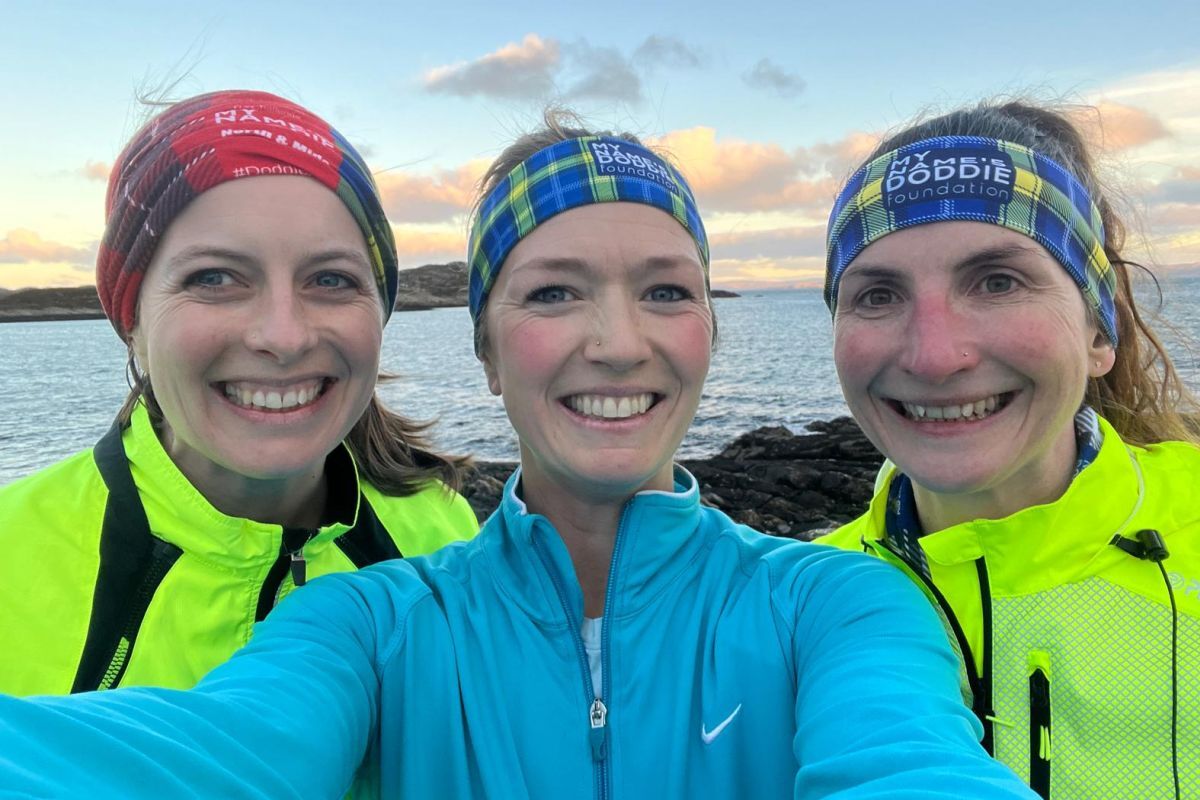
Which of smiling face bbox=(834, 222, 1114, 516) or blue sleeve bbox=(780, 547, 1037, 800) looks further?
smiling face bbox=(834, 222, 1114, 516)

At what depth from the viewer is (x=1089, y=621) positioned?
2.64m

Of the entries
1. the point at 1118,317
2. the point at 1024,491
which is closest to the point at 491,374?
the point at 1024,491

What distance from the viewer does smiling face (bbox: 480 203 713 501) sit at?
8.69 feet

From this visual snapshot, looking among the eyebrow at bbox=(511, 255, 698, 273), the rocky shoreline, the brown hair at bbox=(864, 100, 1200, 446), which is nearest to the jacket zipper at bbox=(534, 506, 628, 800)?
the eyebrow at bbox=(511, 255, 698, 273)

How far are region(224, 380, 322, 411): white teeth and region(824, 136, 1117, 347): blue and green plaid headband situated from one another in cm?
239

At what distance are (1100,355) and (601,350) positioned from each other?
2173 mm

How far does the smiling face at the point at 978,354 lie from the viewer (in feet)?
9.10

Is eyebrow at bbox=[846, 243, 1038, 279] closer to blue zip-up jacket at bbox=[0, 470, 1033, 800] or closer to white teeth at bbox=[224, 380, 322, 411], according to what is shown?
blue zip-up jacket at bbox=[0, 470, 1033, 800]

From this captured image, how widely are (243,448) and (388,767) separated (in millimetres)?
1456

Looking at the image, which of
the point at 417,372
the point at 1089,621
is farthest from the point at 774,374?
the point at 1089,621

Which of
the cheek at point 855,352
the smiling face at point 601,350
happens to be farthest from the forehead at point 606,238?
the cheek at point 855,352

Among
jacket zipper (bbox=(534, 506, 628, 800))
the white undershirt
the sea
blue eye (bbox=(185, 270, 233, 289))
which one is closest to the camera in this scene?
jacket zipper (bbox=(534, 506, 628, 800))

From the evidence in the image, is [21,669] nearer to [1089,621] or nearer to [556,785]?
[556,785]

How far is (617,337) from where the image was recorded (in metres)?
2.61
